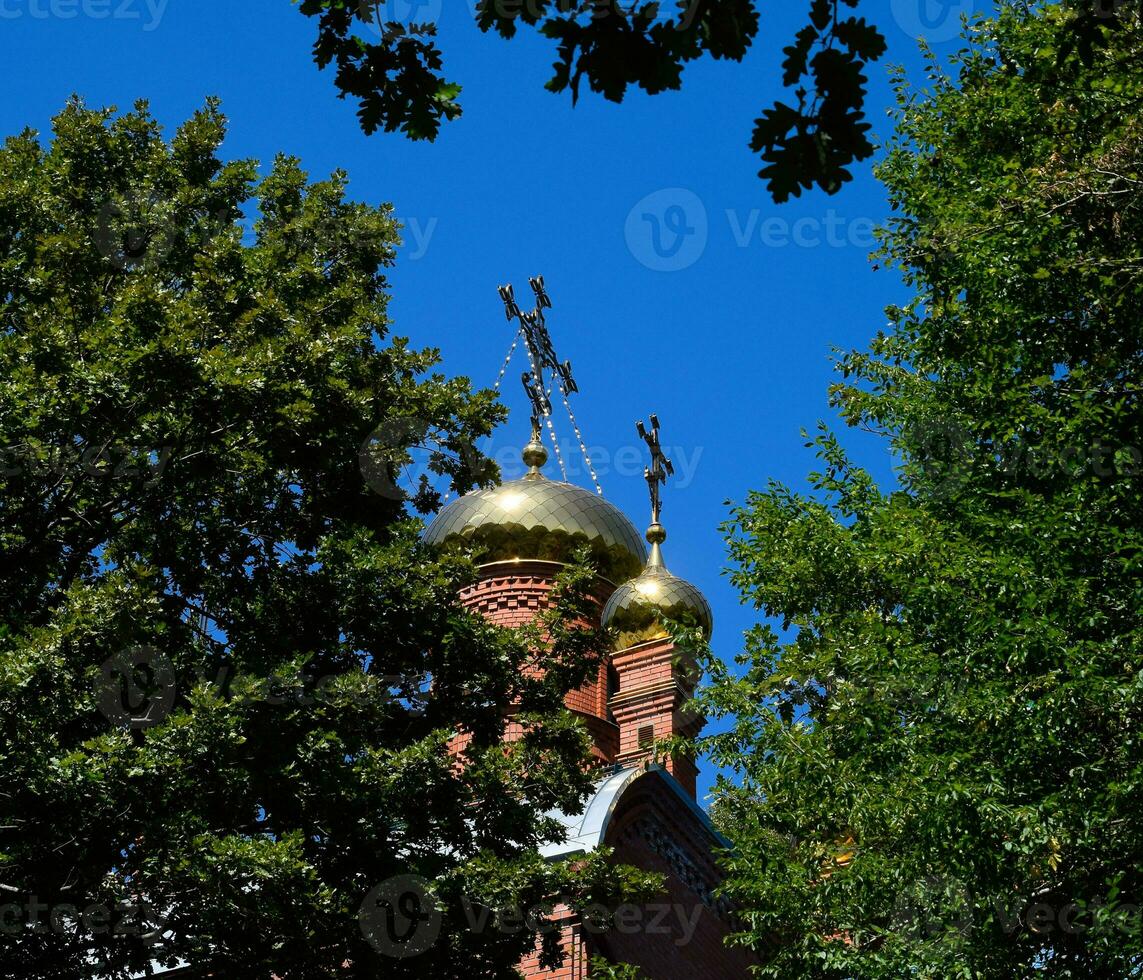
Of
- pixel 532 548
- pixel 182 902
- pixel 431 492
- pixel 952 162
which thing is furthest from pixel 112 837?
pixel 532 548

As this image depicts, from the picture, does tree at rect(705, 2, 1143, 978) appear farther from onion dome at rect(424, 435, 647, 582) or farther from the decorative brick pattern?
onion dome at rect(424, 435, 647, 582)

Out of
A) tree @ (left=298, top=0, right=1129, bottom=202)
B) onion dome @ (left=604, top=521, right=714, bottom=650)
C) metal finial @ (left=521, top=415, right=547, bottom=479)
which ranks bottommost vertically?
tree @ (left=298, top=0, right=1129, bottom=202)

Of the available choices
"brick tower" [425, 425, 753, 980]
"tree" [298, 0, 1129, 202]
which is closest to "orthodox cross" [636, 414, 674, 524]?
"brick tower" [425, 425, 753, 980]

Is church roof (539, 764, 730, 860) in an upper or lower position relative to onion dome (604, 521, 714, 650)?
lower

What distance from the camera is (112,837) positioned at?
912cm

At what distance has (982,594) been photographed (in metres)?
9.63

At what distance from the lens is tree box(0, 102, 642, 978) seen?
904cm

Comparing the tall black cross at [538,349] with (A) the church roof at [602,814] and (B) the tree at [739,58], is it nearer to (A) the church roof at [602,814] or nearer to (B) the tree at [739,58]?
(A) the church roof at [602,814]

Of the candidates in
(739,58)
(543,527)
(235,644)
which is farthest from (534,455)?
(739,58)

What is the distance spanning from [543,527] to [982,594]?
12.2 metres

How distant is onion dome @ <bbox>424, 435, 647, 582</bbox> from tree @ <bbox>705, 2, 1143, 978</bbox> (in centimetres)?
911

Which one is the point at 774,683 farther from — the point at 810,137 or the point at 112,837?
the point at 810,137

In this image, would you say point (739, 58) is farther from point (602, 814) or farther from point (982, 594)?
point (602, 814)

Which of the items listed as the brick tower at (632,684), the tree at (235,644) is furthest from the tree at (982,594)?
the brick tower at (632,684)
